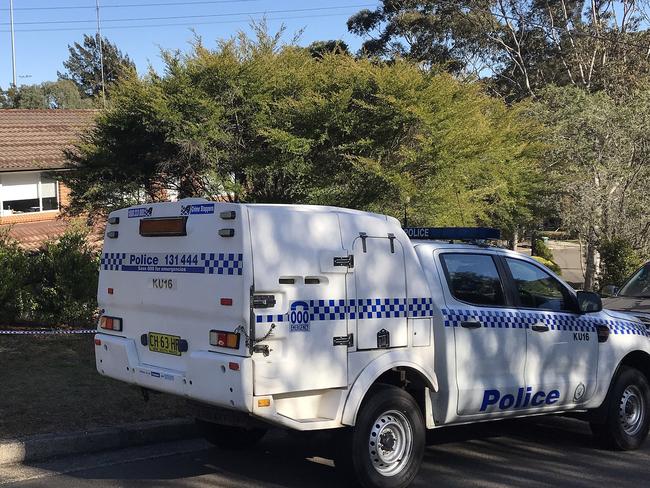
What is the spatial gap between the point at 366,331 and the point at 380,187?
7.60 m

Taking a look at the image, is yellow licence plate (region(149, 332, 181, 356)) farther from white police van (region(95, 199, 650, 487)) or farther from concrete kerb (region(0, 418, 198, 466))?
concrete kerb (region(0, 418, 198, 466))

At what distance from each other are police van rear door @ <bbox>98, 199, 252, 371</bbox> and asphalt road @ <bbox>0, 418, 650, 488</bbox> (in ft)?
3.40

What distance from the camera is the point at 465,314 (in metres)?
5.90

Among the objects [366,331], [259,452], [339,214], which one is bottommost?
[259,452]

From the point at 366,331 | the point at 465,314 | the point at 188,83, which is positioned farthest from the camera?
the point at 188,83

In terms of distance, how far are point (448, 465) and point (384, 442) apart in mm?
1157

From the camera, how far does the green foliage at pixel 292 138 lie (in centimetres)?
1266

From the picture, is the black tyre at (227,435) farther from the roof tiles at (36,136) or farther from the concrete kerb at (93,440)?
the roof tiles at (36,136)

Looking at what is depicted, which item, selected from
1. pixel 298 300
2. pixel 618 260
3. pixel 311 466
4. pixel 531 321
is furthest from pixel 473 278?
pixel 618 260

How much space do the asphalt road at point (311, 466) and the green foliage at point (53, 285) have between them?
4712 mm

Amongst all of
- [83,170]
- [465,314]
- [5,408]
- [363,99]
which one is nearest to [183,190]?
[83,170]

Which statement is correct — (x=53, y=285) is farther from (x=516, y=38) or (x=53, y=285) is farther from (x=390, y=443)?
(x=516, y=38)

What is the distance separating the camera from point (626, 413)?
705 centimetres

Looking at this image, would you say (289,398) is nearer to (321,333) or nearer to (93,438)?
(321,333)
